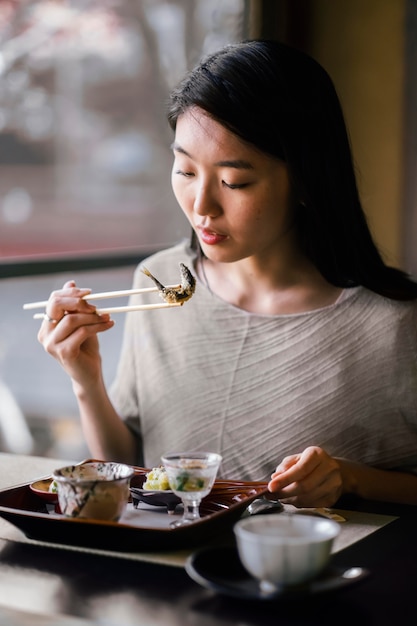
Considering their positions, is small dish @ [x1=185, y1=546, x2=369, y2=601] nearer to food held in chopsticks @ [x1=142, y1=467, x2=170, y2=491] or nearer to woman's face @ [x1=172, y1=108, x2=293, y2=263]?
food held in chopsticks @ [x1=142, y1=467, x2=170, y2=491]

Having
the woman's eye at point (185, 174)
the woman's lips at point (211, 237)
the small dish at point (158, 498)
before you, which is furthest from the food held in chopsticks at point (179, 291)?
the small dish at point (158, 498)

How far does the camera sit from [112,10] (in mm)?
3387

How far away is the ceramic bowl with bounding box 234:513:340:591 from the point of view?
0.99 meters

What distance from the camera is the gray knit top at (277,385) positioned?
1.87 meters

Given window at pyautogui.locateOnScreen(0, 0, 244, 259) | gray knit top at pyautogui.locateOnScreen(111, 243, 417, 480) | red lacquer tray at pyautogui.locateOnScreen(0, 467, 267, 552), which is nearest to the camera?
red lacquer tray at pyautogui.locateOnScreen(0, 467, 267, 552)

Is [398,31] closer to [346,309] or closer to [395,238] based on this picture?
[395,238]

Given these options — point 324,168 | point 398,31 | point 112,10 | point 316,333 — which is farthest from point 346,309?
point 398,31

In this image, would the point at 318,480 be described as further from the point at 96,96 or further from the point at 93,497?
the point at 96,96

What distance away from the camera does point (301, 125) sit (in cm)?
172

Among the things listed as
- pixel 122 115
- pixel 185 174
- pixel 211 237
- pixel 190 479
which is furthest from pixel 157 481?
pixel 122 115

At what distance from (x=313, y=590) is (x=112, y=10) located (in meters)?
2.87

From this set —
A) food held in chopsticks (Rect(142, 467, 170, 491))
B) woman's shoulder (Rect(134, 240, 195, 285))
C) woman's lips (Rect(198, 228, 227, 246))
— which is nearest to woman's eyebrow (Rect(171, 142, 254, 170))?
woman's lips (Rect(198, 228, 227, 246))

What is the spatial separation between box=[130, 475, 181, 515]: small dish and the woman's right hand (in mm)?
406

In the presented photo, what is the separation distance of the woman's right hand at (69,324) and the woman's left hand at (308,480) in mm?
483
